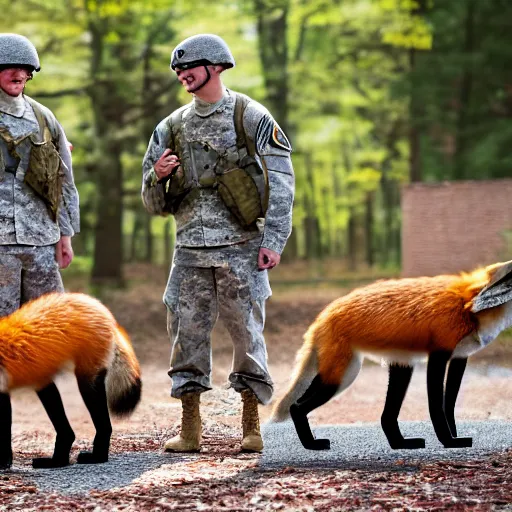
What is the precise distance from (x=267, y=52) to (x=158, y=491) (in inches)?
793

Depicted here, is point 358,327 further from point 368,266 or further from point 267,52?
point 368,266

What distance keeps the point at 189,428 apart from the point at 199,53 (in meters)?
2.50

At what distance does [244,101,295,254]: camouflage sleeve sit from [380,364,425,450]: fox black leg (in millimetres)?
1118

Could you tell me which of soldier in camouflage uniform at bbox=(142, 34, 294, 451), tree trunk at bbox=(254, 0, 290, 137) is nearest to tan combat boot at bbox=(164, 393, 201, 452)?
soldier in camouflage uniform at bbox=(142, 34, 294, 451)

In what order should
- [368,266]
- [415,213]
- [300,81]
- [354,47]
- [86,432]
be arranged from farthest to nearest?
1. [368,266]
2. [354,47]
3. [300,81]
4. [415,213]
5. [86,432]

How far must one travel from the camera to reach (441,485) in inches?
190

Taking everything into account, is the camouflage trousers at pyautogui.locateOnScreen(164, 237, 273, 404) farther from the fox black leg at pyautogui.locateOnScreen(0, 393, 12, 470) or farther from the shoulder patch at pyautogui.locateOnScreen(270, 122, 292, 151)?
the fox black leg at pyautogui.locateOnScreen(0, 393, 12, 470)

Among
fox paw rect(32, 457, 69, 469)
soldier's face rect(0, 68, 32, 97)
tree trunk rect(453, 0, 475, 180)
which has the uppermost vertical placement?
tree trunk rect(453, 0, 475, 180)

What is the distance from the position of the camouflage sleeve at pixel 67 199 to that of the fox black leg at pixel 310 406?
1.99 metres

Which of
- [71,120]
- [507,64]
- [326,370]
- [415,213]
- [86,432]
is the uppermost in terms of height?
[507,64]

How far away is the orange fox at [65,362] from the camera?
18.5 ft

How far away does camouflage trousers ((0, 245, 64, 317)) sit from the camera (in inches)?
241

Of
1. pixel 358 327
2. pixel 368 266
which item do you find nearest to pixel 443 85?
pixel 368 266

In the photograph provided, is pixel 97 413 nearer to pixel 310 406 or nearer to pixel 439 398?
pixel 310 406
